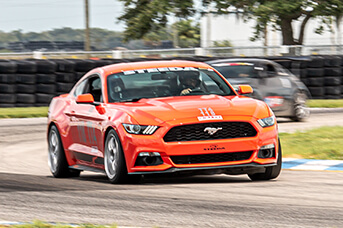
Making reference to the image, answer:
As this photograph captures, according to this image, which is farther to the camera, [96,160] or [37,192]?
[96,160]

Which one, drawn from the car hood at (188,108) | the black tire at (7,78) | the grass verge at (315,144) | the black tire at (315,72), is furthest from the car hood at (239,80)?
the car hood at (188,108)

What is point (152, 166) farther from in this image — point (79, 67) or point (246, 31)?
point (246, 31)

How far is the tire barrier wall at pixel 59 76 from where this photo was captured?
846 inches

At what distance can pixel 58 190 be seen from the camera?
7531mm

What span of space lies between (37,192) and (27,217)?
1429 mm

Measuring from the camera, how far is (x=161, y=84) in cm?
858

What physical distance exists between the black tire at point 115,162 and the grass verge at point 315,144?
3.81m

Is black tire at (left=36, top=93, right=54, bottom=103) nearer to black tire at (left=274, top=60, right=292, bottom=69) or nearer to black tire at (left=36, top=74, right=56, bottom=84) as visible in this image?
black tire at (left=36, top=74, right=56, bottom=84)

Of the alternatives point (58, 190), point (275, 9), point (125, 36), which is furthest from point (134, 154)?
point (125, 36)

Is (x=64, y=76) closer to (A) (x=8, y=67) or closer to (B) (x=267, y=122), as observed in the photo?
(A) (x=8, y=67)

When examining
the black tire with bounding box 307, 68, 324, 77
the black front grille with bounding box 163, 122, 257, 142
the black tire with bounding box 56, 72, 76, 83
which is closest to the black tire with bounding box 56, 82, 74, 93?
the black tire with bounding box 56, 72, 76, 83

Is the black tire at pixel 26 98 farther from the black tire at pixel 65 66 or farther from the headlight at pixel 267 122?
the headlight at pixel 267 122

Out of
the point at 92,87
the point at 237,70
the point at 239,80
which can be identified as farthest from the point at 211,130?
the point at 237,70

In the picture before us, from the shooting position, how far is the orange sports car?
7523mm
